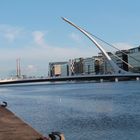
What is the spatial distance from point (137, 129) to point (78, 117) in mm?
8504

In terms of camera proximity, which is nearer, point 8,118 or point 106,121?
point 8,118

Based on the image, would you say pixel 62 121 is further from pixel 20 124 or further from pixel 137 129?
pixel 20 124

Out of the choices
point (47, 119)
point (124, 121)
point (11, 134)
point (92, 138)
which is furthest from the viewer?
point (47, 119)

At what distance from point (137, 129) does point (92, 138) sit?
355cm

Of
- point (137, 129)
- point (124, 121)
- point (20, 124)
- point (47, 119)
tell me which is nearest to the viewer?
point (20, 124)

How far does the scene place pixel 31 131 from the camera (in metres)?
18.7

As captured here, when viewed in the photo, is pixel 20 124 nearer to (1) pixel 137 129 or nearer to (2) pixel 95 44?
(1) pixel 137 129

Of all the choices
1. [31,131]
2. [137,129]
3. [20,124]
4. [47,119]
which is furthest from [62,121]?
[31,131]

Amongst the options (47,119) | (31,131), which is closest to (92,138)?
(31,131)

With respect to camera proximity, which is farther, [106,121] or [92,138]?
[106,121]

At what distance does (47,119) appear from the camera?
110 ft

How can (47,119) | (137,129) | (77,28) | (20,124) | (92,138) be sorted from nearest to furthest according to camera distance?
(20,124) < (92,138) < (137,129) < (47,119) < (77,28)

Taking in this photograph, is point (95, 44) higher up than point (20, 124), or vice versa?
point (95, 44)

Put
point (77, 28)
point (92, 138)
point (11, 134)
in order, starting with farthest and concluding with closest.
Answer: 1. point (77, 28)
2. point (92, 138)
3. point (11, 134)
